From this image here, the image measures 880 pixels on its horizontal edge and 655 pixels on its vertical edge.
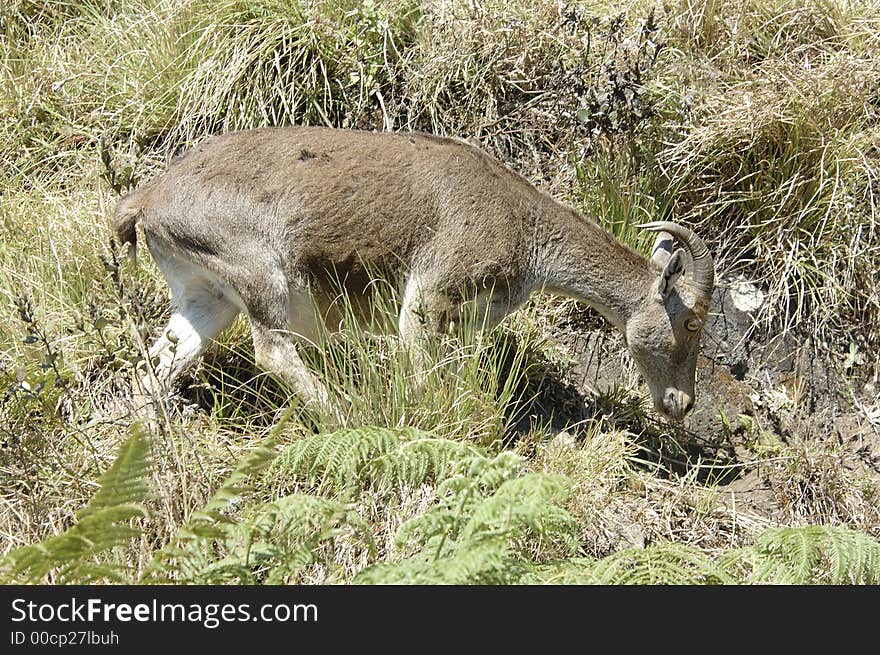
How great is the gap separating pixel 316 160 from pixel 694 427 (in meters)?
3.62

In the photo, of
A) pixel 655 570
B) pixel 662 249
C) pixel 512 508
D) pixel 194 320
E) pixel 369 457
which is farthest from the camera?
pixel 662 249

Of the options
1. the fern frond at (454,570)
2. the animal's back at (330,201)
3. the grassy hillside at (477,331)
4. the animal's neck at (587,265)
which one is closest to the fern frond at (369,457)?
the grassy hillside at (477,331)

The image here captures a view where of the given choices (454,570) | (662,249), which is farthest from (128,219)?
(662,249)

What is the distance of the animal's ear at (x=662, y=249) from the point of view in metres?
7.92

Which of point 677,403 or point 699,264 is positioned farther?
point 677,403

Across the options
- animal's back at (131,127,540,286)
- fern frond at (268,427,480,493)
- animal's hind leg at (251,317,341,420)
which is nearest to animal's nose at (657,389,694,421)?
animal's back at (131,127,540,286)

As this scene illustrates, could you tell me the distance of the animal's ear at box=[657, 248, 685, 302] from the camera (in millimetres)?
7418

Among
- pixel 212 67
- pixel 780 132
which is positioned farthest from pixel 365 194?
pixel 780 132

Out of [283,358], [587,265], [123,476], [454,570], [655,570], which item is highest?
[587,265]

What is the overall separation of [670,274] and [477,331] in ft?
4.92

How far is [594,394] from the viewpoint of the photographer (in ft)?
27.4

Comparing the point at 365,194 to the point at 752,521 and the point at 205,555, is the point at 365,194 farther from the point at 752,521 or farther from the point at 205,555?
the point at 752,521

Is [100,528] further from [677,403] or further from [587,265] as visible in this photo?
[677,403]

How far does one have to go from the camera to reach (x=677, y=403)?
7746 millimetres
